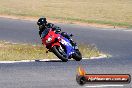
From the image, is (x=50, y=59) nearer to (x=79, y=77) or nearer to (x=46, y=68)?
(x=46, y=68)

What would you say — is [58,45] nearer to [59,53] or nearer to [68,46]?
[59,53]

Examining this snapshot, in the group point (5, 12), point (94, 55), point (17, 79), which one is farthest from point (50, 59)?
point (5, 12)

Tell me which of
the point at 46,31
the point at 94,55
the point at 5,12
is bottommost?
the point at 5,12

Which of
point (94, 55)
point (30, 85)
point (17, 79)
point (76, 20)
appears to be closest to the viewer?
point (30, 85)

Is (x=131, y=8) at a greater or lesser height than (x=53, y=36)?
lesser

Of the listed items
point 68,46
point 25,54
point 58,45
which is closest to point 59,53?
point 58,45

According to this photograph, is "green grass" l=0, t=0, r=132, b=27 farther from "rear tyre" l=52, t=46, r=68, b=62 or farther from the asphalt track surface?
"rear tyre" l=52, t=46, r=68, b=62

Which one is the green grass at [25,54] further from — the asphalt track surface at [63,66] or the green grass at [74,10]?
the green grass at [74,10]

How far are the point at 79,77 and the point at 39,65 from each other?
6.42 metres

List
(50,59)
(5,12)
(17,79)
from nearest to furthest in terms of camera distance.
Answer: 1. (17,79)
2. (50,59)
3. (5,12)

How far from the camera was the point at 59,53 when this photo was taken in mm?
17281

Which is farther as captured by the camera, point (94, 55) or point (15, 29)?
point (15, 29)

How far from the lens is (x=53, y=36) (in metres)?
17.0

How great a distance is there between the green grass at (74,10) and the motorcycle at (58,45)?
18.2 meters
